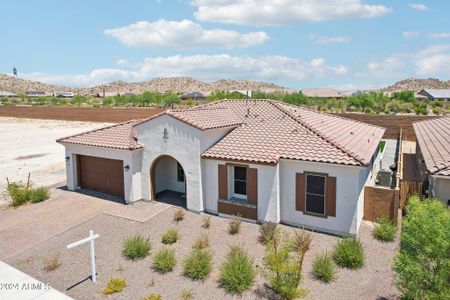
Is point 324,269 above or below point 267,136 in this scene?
below

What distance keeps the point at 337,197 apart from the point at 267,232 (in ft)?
9.71

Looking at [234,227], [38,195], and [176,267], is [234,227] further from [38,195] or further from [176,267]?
[38,195]

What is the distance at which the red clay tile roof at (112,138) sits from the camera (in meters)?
17.2

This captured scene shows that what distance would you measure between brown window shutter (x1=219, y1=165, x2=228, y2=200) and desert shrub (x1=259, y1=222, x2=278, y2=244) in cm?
244

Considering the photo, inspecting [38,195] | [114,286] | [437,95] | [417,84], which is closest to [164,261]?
[114,286]

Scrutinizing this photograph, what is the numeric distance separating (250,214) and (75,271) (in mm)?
7009

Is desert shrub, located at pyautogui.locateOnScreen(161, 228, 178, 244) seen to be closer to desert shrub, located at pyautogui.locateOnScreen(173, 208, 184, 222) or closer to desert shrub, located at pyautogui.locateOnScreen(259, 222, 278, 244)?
desert shrub, located at pyautogui.locateOnScreen(173, 208, 184, 222)

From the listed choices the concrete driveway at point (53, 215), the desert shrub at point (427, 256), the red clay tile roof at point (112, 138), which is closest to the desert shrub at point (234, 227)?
the concrete driveway at point (53, 215)

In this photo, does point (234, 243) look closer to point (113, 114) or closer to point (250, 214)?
point (250, 214)

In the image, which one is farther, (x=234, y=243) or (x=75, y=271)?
(x=234, y=243)

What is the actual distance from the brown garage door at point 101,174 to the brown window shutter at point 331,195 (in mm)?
10478

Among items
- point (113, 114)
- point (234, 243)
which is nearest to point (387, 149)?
point (234, 243)

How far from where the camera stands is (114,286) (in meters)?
10.2

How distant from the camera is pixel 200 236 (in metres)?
13.7
